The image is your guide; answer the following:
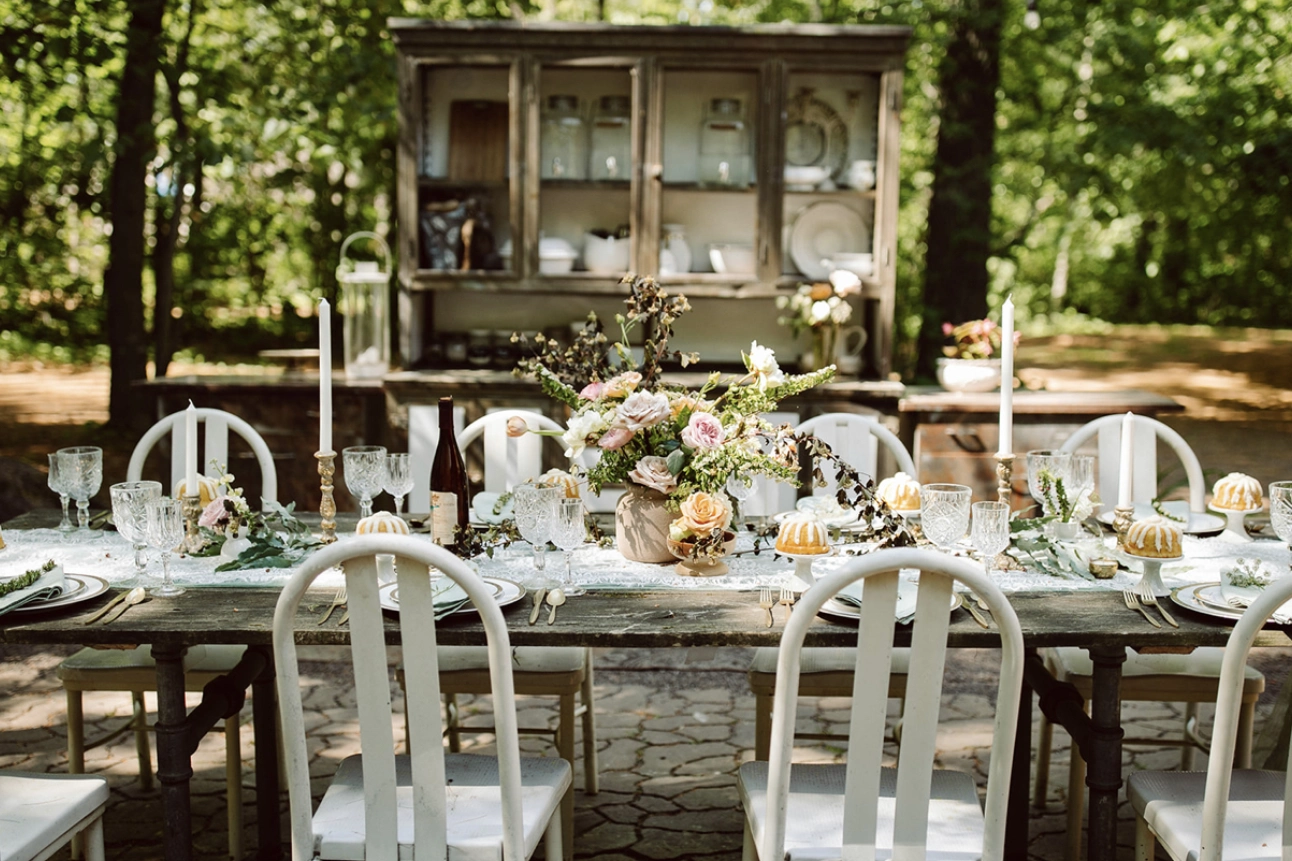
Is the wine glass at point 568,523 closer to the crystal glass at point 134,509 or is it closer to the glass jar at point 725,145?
the crystal glass at point 134,509

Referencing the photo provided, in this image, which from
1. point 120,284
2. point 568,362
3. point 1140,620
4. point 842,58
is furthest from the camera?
point 120,284

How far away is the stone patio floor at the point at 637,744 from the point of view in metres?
2.57

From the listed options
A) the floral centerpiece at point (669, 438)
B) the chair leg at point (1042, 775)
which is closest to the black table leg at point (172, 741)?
the floral centerpiece at point (669, 438)

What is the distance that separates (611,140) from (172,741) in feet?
9.83

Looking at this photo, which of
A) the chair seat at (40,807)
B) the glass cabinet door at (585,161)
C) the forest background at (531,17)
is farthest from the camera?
the forest background at (531,17)

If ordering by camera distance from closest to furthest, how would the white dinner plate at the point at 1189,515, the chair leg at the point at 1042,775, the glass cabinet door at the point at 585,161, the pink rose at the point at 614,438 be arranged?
the pink rose at the point at 614,438
the white dinner plate at the point at 1189,515
the chair leg at the point at 1042,775
the glass cabinet door at the point at 585,161

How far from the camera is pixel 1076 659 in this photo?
2.41 meters

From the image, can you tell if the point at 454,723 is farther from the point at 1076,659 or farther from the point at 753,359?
the point at 1076,659

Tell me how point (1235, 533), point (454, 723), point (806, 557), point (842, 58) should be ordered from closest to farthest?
1. point (806, 557)
2. point (1235, 533)
3. point (454, 723)
4. point (842, 58)

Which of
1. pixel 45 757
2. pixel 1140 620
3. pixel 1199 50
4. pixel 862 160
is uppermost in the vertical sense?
pixel 1199 50

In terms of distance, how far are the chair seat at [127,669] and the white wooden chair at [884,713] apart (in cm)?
126

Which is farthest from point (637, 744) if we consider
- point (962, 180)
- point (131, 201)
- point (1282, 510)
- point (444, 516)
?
point (131, 201)

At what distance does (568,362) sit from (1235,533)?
4.60ft

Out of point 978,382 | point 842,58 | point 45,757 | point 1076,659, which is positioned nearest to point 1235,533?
point 1076,659
